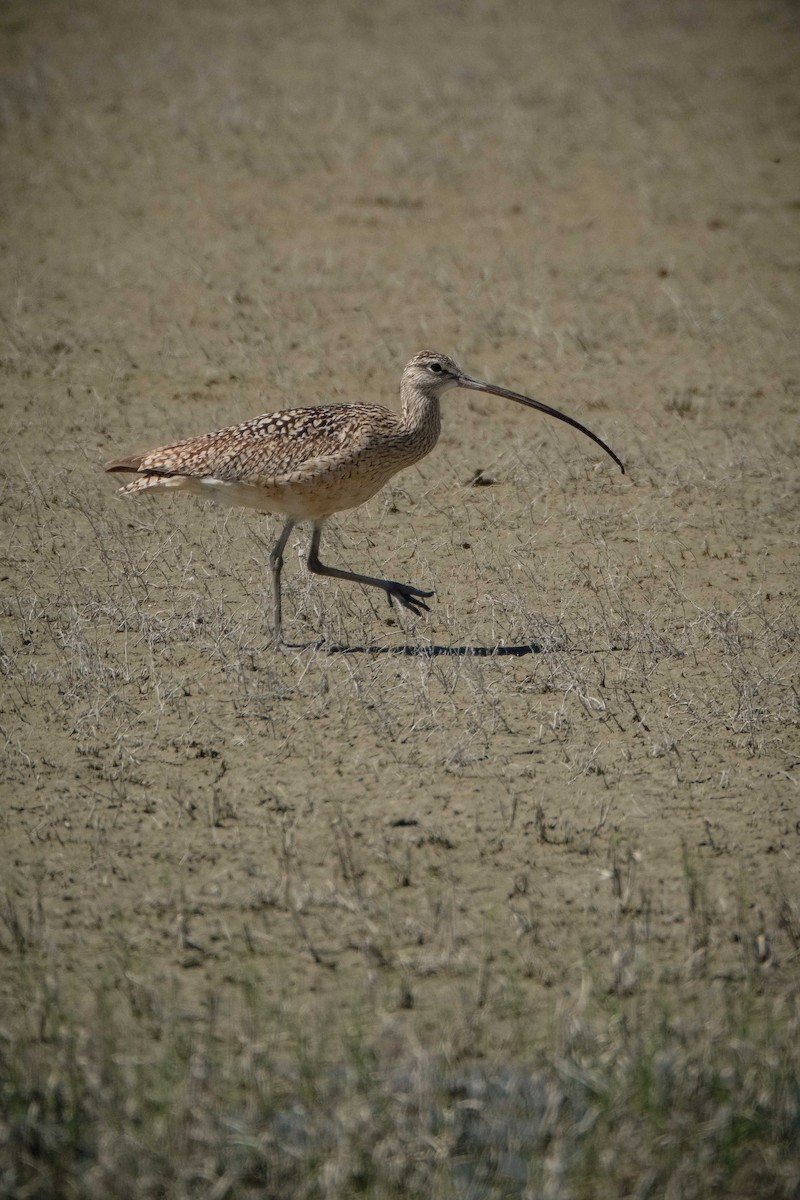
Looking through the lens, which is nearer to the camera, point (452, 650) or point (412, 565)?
point (452, 650)

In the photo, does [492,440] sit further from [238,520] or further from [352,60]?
[352,60]

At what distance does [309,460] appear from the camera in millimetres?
6500

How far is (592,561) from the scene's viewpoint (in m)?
7.49

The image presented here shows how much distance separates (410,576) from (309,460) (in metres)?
1.10

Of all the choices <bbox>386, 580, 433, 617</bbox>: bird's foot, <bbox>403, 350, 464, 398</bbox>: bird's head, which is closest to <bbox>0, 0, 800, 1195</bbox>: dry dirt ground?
<bbox>386, 580, 433, 617</bbox>: bird's foot

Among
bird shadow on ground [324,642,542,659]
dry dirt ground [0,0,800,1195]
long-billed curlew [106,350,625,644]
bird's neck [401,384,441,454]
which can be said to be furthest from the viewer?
bird's neck [401,384,441,454]

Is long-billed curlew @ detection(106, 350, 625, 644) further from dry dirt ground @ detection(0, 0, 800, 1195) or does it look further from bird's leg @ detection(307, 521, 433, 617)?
dry dirt ground @ detection(0, 0, 800, 1195)

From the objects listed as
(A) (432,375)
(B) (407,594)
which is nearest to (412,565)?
(B) (407,594)

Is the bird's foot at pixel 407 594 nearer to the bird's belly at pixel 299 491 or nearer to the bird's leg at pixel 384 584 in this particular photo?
the bird's leg at pixel 384 584

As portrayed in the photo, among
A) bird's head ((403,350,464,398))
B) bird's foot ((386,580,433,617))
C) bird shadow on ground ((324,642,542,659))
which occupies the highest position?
bird's head ((403,350,464,398))

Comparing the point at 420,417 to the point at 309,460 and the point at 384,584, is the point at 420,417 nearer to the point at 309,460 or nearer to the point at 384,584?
the point at 309,460

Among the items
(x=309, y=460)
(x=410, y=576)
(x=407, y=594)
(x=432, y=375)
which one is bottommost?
(x=410, y=576)

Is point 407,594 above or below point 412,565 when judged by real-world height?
above

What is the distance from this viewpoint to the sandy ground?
4.60m
